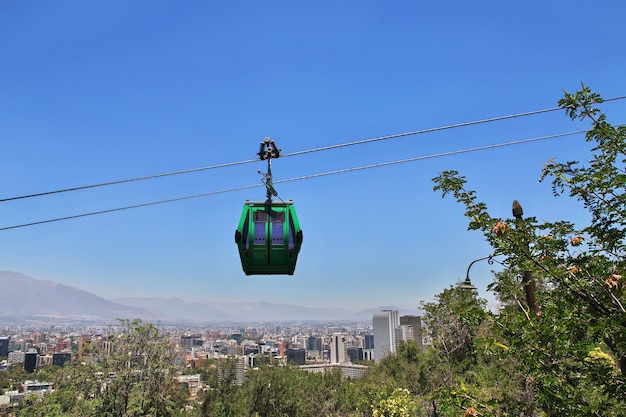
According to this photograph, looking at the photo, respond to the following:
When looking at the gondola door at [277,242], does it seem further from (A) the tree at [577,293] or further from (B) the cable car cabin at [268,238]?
(A) the tree at [577,293]

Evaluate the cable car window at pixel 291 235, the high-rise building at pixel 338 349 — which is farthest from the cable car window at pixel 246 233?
the high-rise building at pixel 338 349

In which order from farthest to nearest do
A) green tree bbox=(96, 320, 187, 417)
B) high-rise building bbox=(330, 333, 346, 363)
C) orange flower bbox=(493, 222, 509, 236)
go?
high-rise building bbox=(330, 333, 346, 363)
green tree bbox=(96, 320, 187, 417)
orange flower bbox=(493, 222, 509, 236)

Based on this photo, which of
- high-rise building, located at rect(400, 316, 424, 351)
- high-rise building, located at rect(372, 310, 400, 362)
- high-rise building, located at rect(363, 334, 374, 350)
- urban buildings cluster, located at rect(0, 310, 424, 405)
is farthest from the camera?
high-rise building, located at rect(363, 334, 374, 350)

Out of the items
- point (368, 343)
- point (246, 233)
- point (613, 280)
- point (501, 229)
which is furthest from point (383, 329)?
point (613, 280)

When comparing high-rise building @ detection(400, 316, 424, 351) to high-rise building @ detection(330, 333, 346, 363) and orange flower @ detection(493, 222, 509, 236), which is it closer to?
orange flower @ detection(493, 222, 509, 236)

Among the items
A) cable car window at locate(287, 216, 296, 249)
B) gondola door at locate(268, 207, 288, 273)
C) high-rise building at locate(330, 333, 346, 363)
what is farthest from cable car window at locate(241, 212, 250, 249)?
high-rise building at locate(330, 333, 346, 363)

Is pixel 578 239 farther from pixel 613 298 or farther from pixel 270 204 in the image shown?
pixel 270 204
